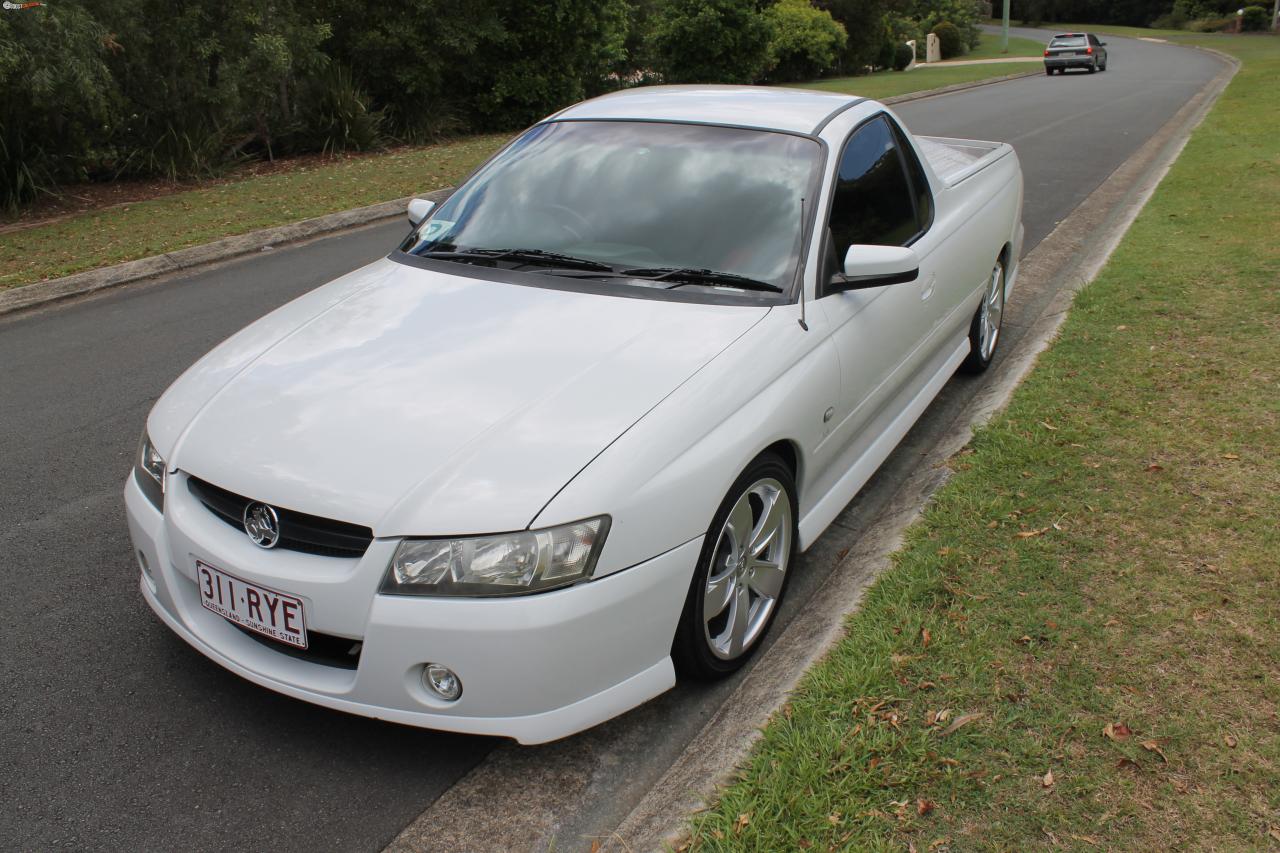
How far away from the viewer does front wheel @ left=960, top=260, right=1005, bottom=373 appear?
5.71 meters

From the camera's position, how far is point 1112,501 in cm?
400

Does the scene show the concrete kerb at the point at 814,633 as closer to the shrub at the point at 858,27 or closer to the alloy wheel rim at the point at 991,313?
the alloy wheel rim at the point at 991,313

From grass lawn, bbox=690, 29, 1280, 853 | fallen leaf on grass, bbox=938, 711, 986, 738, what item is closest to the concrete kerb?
grass lawn, bbox=690, 29, 1280, 853

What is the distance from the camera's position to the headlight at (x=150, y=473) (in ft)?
10.1

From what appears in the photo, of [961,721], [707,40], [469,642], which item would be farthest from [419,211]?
[707,40]

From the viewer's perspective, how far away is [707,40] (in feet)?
91.0

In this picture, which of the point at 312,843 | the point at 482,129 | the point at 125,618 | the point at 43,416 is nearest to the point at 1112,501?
the point at 312,843

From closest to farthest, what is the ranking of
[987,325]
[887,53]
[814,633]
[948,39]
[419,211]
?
[814,633]
[419,211]
[987,325]
[887,53]
[948,39]

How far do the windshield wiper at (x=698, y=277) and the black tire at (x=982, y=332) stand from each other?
240 cm

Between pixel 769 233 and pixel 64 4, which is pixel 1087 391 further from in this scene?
pixel 64 4

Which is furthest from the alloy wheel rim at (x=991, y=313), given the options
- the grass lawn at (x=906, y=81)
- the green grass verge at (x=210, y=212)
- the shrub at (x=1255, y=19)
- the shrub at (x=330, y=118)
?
the shrub at (x=1255, y=19)

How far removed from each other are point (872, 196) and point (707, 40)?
2528 cm

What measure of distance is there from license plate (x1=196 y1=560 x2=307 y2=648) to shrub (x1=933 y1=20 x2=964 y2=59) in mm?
57628

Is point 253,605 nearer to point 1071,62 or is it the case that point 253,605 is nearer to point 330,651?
point 330,651
